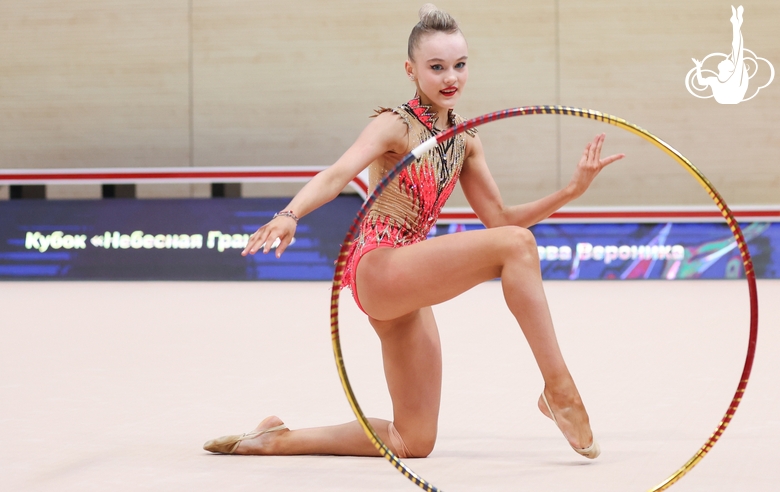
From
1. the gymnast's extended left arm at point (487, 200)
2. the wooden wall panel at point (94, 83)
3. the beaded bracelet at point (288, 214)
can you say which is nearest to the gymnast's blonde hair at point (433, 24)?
the gymnast's extended left arm at point (487, 200)

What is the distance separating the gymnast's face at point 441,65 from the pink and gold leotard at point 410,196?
0.30 feet

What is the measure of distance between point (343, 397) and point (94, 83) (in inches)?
402

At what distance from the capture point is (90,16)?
12.7 meters

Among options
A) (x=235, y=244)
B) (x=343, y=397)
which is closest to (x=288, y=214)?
(x=343, y=397)

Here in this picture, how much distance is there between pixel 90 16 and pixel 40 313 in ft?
23.1

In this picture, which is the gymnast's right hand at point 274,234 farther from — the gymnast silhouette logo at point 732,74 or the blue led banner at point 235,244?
the gymnast silhouette logo at point 732,74

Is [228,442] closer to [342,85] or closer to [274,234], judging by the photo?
[274,234]

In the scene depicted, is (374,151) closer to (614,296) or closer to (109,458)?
(109,458)

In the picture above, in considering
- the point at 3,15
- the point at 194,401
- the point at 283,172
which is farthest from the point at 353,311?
the point at 3,15

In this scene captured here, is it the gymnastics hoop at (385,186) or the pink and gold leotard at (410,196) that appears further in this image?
the pink and gold leotard at (410,196)

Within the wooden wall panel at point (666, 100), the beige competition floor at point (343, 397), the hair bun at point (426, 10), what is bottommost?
the beige competition floor at point (343, 397)

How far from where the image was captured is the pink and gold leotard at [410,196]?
2719 millimetres

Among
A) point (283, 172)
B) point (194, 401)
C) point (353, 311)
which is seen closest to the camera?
point (194, 401)

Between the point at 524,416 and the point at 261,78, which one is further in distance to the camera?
the point at 261,78
